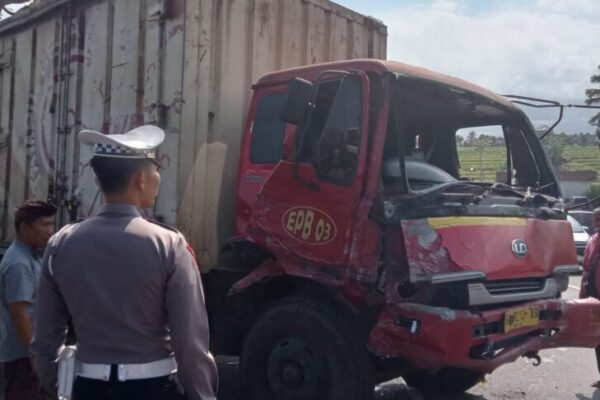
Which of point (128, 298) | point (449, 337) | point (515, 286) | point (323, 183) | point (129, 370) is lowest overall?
point (449, 337)

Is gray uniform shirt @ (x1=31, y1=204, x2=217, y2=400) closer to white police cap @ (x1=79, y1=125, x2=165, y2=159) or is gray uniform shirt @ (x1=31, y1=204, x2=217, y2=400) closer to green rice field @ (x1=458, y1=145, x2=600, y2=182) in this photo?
white police cap @ (x1=79, y1=125, x2=165, y2=159)

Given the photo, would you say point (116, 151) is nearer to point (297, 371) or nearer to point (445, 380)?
point (297, 371)

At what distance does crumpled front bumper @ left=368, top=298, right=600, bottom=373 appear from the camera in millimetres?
3824

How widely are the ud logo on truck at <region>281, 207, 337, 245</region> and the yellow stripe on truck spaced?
629 millimetres

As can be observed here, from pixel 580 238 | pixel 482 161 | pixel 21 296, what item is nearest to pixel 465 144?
pixel 482 161

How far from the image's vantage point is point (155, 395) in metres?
2.34

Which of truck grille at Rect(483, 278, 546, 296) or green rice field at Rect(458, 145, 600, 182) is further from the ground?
green rice field at Rect(458, 145, 600, 182)

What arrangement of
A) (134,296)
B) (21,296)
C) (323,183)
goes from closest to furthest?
(134,296)
(21,296)
(323,183)

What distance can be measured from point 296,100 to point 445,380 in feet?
9.35

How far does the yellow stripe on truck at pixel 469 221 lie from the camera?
13.0 feet

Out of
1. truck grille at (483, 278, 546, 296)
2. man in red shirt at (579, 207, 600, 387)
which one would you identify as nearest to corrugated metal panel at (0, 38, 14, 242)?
truck grille at (483, 278, 546, 296)

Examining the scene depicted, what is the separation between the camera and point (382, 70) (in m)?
4.25

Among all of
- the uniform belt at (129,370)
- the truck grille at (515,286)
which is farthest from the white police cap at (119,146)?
the truck grille at (515,286)

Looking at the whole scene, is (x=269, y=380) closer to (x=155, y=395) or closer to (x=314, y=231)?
(x=314, y=231)
